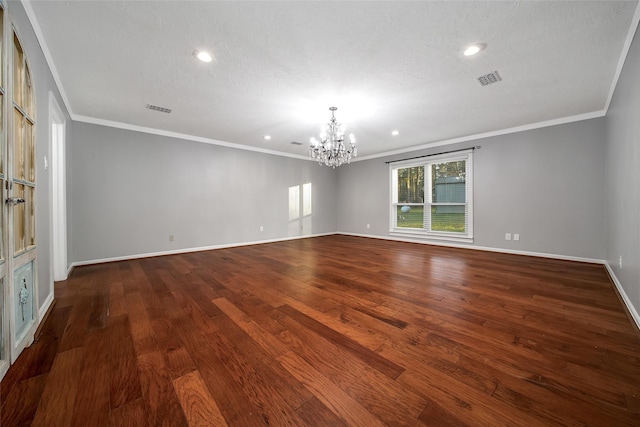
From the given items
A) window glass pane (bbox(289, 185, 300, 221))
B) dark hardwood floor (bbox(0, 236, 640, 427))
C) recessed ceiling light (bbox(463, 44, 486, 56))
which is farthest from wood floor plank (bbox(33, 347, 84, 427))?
window glass pane (bbox(289, 185, 300, 221))

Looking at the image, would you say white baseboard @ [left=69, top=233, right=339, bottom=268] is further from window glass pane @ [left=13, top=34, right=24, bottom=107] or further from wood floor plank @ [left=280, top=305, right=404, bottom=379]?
wood floor plank @ [left=280, top=305, right=404, bottom=379]

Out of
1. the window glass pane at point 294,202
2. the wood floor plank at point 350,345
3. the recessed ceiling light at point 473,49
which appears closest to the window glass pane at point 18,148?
the wood floor plank at point 350,345

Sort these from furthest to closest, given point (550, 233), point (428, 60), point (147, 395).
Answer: point (550, 233), point (428, 60), point (147, 395)

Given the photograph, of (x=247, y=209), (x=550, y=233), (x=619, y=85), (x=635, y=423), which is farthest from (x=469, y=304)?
(x=247, y=209)

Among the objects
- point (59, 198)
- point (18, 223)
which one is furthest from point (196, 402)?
point (59, 198)

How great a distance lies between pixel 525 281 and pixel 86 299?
5030 millimetres

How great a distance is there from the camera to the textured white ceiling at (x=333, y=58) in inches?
71.5

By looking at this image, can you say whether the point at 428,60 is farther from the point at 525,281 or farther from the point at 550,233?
the point at 550,233

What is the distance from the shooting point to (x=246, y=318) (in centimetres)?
201

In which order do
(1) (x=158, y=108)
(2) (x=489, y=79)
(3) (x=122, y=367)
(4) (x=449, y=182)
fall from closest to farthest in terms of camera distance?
1. (3) (x=122, y=367)
2. (2) (x=489, y=79)
3. (1) (x=158, y=108)
4. (4) (x=449, y=182)

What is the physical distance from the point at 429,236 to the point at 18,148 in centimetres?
645

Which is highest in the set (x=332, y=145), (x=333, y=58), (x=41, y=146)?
(x=333, y=58)

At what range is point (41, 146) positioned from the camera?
2131 millimetres

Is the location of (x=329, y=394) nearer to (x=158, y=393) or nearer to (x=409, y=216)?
(x=158, y=393)
